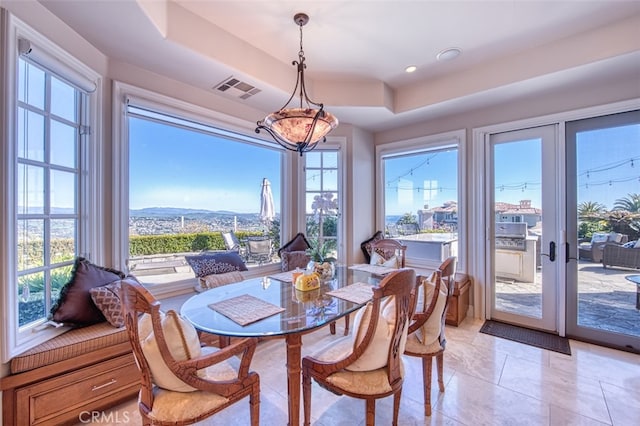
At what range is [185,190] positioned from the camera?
3.03 metres

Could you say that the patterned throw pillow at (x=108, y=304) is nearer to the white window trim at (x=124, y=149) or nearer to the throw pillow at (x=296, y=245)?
the white window trim at (x=124, y=149)

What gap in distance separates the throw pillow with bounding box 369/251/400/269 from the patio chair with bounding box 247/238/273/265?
146 cm

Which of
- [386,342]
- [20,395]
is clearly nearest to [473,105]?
[386,342]

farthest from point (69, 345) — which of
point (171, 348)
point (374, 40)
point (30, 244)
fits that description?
point (374, 40)

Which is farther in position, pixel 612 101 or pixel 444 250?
pixel 444 250

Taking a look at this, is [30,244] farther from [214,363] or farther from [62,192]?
[214,363]

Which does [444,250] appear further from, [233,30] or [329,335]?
[233,30]

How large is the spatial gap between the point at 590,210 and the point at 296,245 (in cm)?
341

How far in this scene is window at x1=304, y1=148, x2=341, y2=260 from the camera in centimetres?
406

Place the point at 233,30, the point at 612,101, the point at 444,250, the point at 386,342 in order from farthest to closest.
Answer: the point at 444,250 < the point at 612,101 < the point at 233,30 < the point at 386,342

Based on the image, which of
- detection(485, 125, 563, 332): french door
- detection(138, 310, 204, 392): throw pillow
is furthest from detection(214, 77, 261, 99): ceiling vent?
Answer: detection(485, 125, 563, 332): french door

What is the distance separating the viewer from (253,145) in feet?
12.0

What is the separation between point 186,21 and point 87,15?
2.14ft

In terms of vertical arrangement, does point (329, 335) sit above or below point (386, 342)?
below
